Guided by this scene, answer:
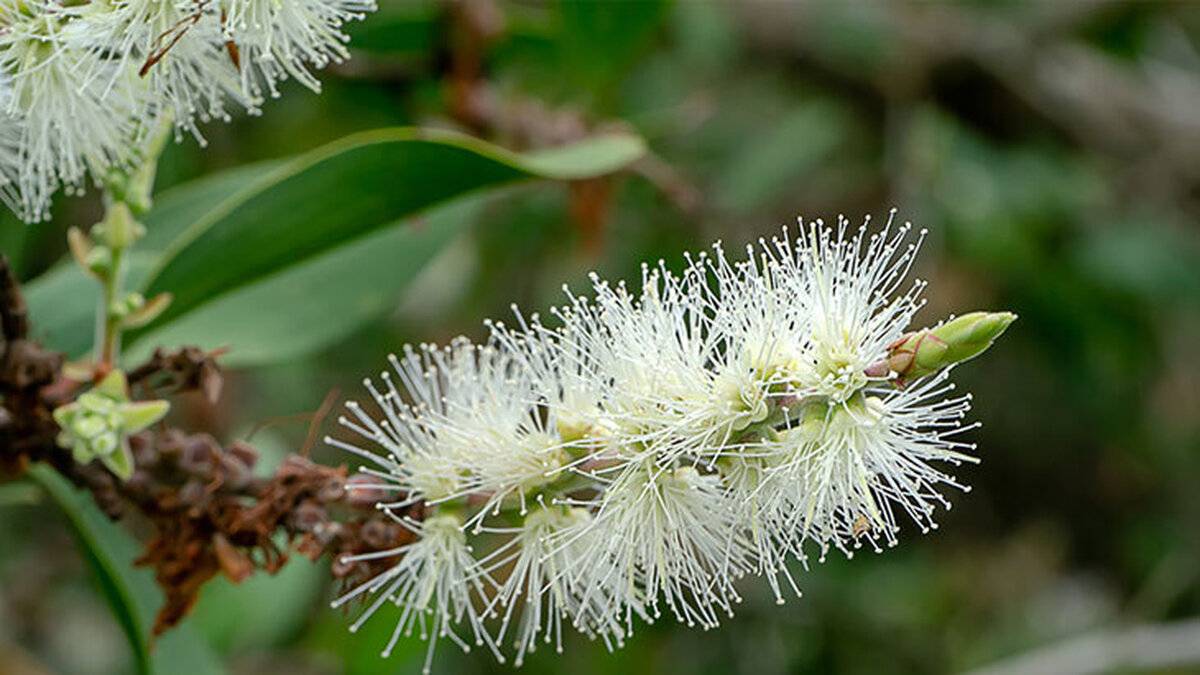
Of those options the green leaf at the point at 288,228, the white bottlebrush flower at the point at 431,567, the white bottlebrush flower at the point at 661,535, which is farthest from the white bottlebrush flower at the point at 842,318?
the green leaf at the point at 288,228

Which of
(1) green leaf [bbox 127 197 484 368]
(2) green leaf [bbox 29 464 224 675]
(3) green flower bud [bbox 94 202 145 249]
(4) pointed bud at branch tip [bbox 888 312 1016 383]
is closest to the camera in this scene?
(4) pointed bud at branch tip [bbox 888 312 1016 383]

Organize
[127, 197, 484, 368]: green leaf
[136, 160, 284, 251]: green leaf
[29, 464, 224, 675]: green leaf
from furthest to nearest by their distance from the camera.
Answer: [136, 160, 284, 251]: green leaf → [127, 197, 484, 368]: green leaf → [29, 464, 224, 675]: green leaf

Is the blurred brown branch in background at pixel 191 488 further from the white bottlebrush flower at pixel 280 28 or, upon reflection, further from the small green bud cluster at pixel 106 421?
the white bottlebrush flower at pixel 280 28

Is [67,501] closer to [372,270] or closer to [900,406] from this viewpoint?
[372,270]

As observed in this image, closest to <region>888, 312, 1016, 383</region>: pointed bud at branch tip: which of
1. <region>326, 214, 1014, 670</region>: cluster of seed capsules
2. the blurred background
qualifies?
<region>326, 214, 1014, 670</region>: cluster of seed capsules

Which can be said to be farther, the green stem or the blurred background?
the blurred background

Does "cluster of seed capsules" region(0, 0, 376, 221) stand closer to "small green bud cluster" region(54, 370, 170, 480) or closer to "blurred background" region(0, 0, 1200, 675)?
"small green bud cluster" region(54, 370, 170, 480)

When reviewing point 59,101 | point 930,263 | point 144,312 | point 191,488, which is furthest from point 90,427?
point 930,263

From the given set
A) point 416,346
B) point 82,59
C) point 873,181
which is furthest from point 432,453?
point 873,181
